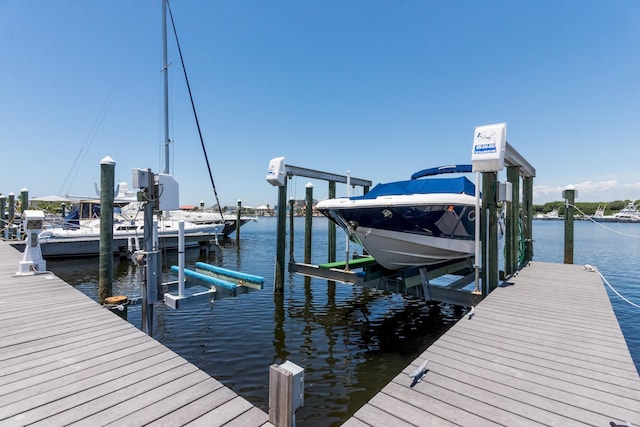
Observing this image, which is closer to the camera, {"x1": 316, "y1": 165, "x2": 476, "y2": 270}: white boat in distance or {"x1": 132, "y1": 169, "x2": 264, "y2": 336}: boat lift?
{"x1": 132, "y1": 169, "x2": 264, "y2": 336}: boat lift

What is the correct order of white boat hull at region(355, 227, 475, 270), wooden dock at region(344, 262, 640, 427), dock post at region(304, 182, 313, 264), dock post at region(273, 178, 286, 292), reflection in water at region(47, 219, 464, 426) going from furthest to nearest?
dock post at region(304, 182, 313, 264) < dock post at region(273, 178, 286, 292) < white boat hull at region(355, 227, 475, 270) < reflection in water at region(47, 219, 464, 426) < wooden dock at region(344, 262, 640, 427)

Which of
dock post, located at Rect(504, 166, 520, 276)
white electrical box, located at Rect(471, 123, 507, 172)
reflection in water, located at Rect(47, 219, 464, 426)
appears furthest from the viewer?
dock post, located at Rect(504, 166, 520, 276)

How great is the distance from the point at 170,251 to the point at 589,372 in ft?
78.2

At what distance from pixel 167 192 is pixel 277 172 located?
3.77 m

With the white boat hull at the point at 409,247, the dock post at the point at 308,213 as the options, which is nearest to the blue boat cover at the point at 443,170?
the white boat hull at the point at 409,247

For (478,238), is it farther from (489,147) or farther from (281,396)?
(281,396)

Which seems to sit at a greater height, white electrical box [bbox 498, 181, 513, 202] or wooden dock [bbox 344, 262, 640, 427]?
white electrical box [bbox 498, 181, 513, 202]

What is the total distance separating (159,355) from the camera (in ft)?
12.6

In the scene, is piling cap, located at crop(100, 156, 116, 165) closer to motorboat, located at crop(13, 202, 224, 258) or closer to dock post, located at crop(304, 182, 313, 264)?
dock post, located at crop(304, 182, 313, 264)

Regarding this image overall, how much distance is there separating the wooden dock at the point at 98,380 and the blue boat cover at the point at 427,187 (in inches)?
218

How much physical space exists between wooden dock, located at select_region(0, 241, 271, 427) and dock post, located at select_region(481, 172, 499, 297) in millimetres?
5646

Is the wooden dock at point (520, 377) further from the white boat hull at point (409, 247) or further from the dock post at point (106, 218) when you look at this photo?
the dock post at point (106, 218)

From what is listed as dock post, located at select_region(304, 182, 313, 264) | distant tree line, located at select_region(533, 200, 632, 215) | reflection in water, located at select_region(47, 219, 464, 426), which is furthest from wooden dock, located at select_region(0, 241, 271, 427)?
distant tree line, located at select_region(533, 200, 632, 215)

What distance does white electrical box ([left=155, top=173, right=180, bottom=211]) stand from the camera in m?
5.85
